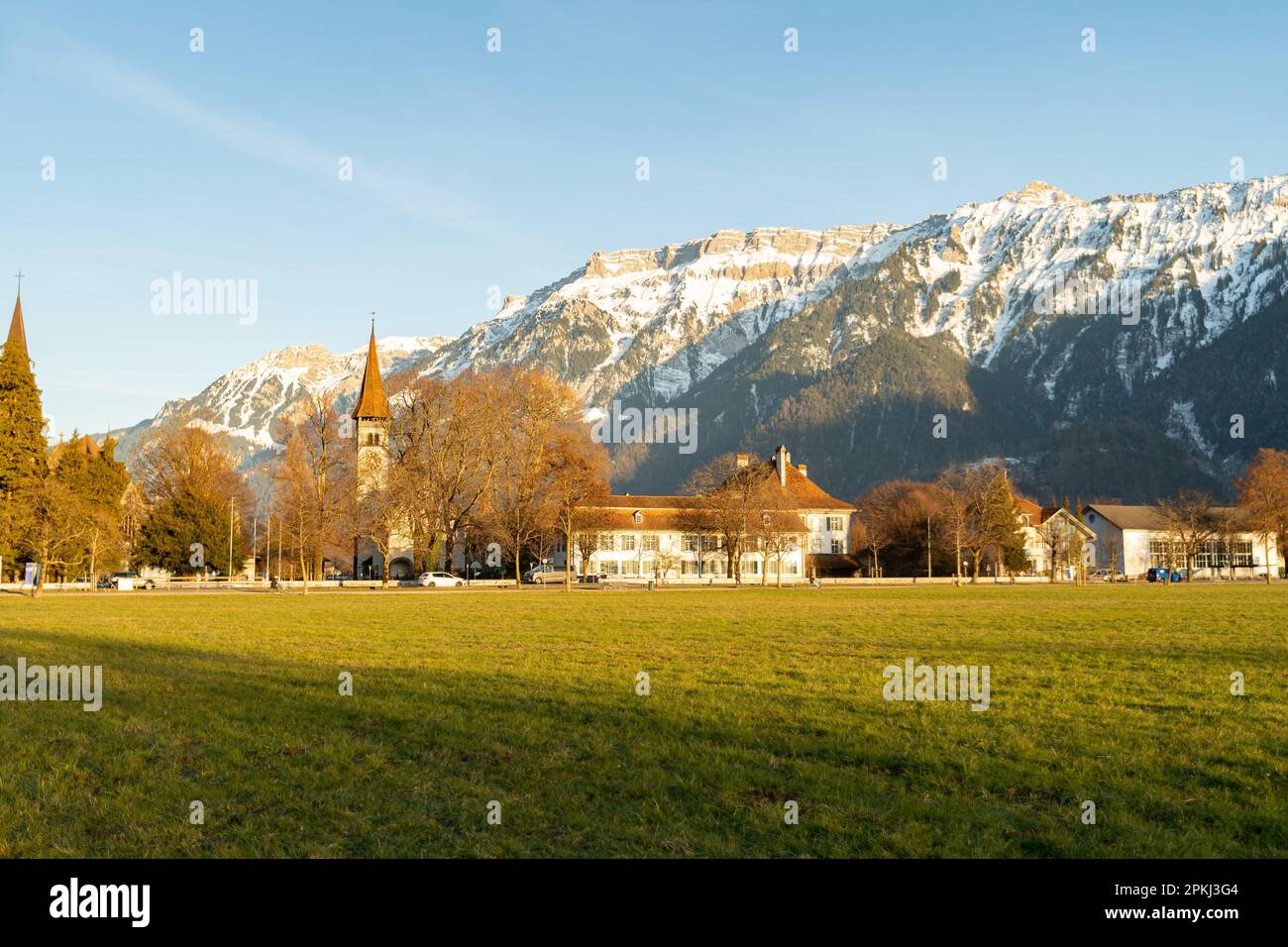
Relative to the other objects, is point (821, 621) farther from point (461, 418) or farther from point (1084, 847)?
point (461, 418)

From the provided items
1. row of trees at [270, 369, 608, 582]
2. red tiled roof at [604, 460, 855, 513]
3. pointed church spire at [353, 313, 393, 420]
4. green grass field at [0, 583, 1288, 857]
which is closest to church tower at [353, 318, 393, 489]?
pointed church spire at [353, 313, 393, 420]

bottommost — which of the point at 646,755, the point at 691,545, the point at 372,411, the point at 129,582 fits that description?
the point at 129,582

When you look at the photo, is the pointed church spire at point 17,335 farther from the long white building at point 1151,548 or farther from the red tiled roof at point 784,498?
the long white building at point 1151,548

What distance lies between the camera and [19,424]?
7625 centimetres

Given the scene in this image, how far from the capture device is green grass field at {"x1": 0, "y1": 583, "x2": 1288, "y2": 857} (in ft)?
29.0

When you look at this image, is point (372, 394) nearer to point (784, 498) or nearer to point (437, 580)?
point (437, 580)

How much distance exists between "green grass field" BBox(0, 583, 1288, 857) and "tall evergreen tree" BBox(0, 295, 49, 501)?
59298 millimetres

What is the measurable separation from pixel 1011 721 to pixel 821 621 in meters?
22.8

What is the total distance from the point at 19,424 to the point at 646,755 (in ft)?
267

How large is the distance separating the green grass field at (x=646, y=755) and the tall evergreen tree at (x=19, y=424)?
195ft

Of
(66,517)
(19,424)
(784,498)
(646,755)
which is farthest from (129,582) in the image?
(646,755)

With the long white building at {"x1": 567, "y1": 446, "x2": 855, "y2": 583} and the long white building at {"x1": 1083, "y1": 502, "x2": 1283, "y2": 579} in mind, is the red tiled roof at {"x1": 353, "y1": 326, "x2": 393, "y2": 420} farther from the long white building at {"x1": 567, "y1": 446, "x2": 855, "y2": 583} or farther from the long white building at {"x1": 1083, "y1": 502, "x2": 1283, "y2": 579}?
the long white building at {"x1": 1083, "y1": 502, "x2": 1283, "y2": 579}

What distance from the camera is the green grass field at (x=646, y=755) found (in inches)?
348
